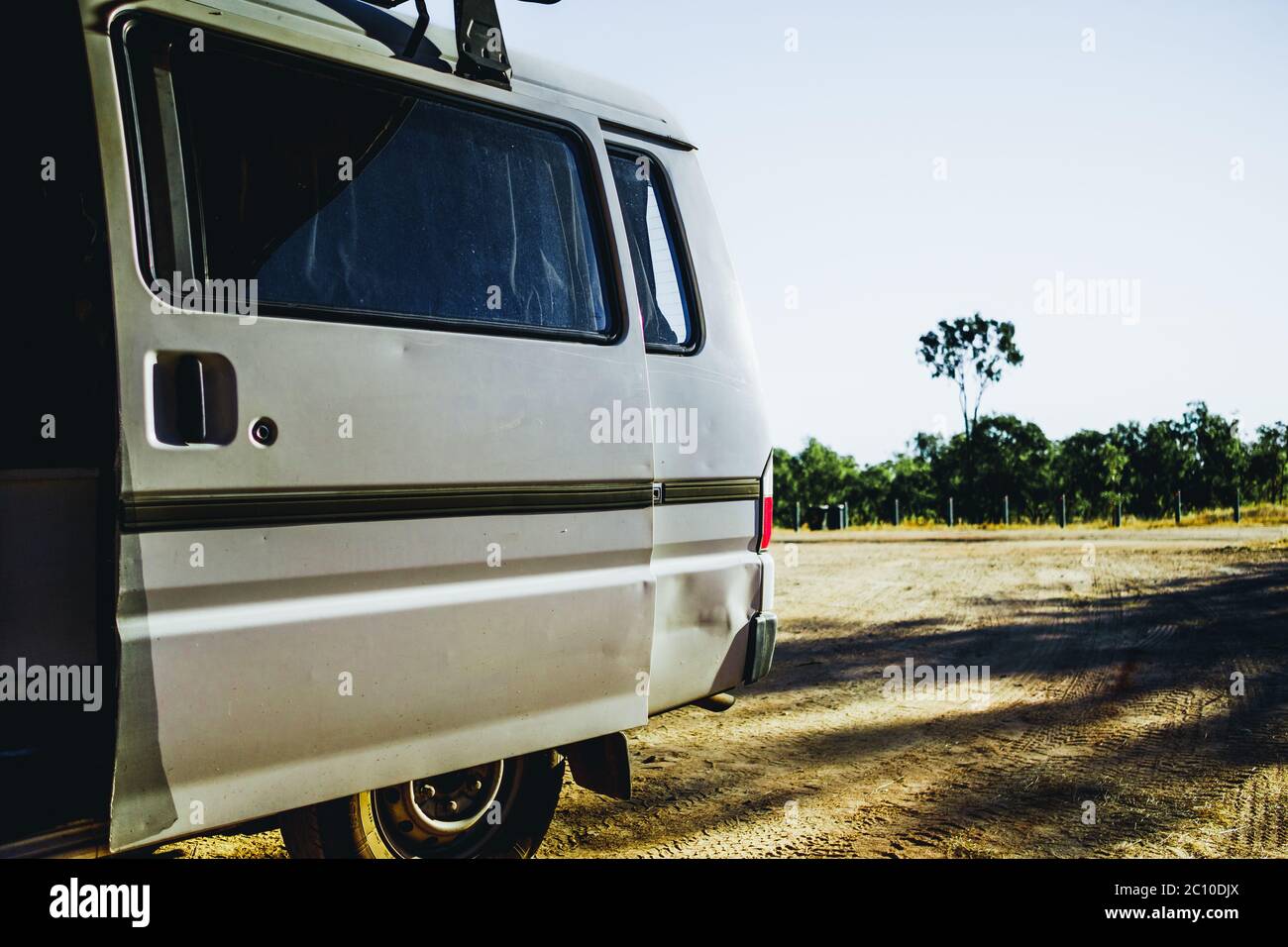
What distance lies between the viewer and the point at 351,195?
2.62 meters

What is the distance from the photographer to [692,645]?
3428 millimetres

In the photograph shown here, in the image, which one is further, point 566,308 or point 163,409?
point 566,308

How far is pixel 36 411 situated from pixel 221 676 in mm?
1045

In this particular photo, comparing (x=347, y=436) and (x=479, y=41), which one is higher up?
(x=479, y=41)

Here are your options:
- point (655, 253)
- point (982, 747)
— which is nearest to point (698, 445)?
point (655, 253)

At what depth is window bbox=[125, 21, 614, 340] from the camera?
2.32m

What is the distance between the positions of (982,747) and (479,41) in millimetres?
3979

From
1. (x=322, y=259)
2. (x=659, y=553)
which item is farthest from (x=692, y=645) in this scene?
(x=322, y=259)

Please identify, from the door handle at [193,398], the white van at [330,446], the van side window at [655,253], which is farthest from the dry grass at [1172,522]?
the door handle at [193,398]

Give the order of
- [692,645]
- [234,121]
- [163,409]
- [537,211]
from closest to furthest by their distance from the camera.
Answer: [163,409] → [234,121] → [537,211] → [692,645]

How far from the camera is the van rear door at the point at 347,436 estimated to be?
220 centimetres

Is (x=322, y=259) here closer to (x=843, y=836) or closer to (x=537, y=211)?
(x=537, y=211)

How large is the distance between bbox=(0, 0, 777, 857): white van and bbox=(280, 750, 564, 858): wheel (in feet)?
0.03

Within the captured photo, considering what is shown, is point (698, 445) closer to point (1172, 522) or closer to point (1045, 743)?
point (1045, 743)
